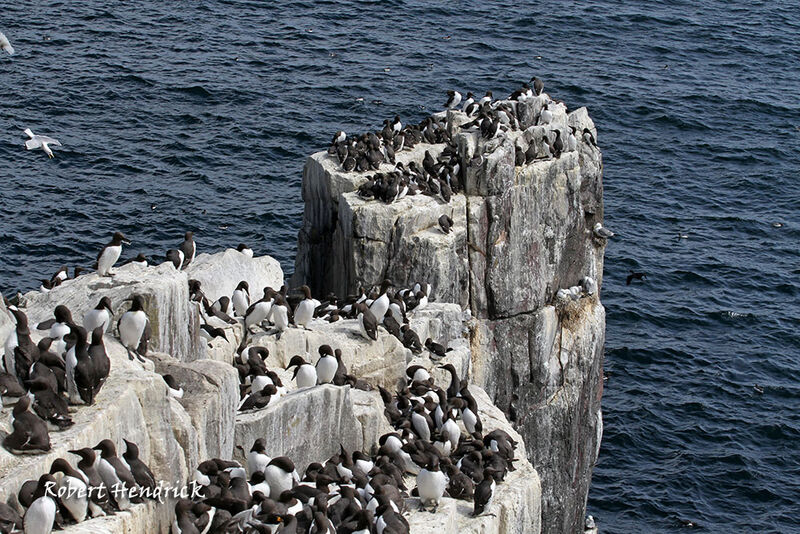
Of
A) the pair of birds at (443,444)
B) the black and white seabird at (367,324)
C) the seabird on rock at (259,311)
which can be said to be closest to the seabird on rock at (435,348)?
the pair of birds at (443,444)

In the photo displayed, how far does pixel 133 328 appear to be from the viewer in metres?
19.3

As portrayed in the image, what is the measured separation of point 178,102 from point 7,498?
3988 centimetres

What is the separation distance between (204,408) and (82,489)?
4010mm

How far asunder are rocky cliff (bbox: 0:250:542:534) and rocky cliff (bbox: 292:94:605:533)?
3.61 meters

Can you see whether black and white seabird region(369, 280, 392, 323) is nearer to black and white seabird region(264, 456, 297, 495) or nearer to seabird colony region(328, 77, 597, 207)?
seabird colony region(328, 77, 597, 207)

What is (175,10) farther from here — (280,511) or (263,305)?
(280,511)

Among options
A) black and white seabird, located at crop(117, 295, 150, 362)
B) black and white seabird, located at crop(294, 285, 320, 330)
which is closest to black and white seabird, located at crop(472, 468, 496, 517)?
black and white seabird, located at crop(117, 295, 150, 362)

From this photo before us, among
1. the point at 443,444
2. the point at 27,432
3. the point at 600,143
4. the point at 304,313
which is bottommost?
the point at 600,143

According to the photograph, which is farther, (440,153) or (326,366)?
(440,153)

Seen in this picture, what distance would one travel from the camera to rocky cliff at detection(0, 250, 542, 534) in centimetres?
1664

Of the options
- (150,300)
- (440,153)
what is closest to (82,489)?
(150,300)

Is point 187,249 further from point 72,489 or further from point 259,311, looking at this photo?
point 72,489

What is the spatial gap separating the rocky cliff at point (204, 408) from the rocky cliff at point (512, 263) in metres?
3.61

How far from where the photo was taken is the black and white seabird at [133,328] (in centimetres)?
1925
